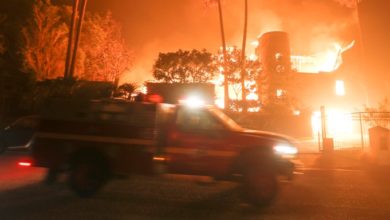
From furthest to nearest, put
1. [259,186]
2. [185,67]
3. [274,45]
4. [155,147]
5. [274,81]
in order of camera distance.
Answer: [274,45]
[274,81]
[185,67]
[155,147]
[259,186]

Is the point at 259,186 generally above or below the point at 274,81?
below

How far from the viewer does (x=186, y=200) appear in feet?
22.5

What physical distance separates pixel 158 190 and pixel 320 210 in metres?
3.79

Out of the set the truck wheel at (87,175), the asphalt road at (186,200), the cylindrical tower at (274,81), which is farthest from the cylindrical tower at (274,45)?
the truck wheel at (87,175)

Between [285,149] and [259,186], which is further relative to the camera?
[285,149]

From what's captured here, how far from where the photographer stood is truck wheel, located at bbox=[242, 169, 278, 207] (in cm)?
660

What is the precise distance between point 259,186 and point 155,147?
2.42 metres

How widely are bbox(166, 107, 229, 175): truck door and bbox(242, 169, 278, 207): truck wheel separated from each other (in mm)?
705

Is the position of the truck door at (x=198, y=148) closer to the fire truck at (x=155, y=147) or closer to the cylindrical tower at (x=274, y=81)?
the fire truck at (x=155, y=147)

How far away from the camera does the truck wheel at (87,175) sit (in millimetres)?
7039

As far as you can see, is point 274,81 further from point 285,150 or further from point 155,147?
point 155,147

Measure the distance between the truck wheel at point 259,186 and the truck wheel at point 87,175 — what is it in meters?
3.21

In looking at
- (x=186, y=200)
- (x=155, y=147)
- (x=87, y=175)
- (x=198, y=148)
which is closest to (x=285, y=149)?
(x=198, y=148)

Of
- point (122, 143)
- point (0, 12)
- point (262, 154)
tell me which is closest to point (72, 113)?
point (122, 143)
